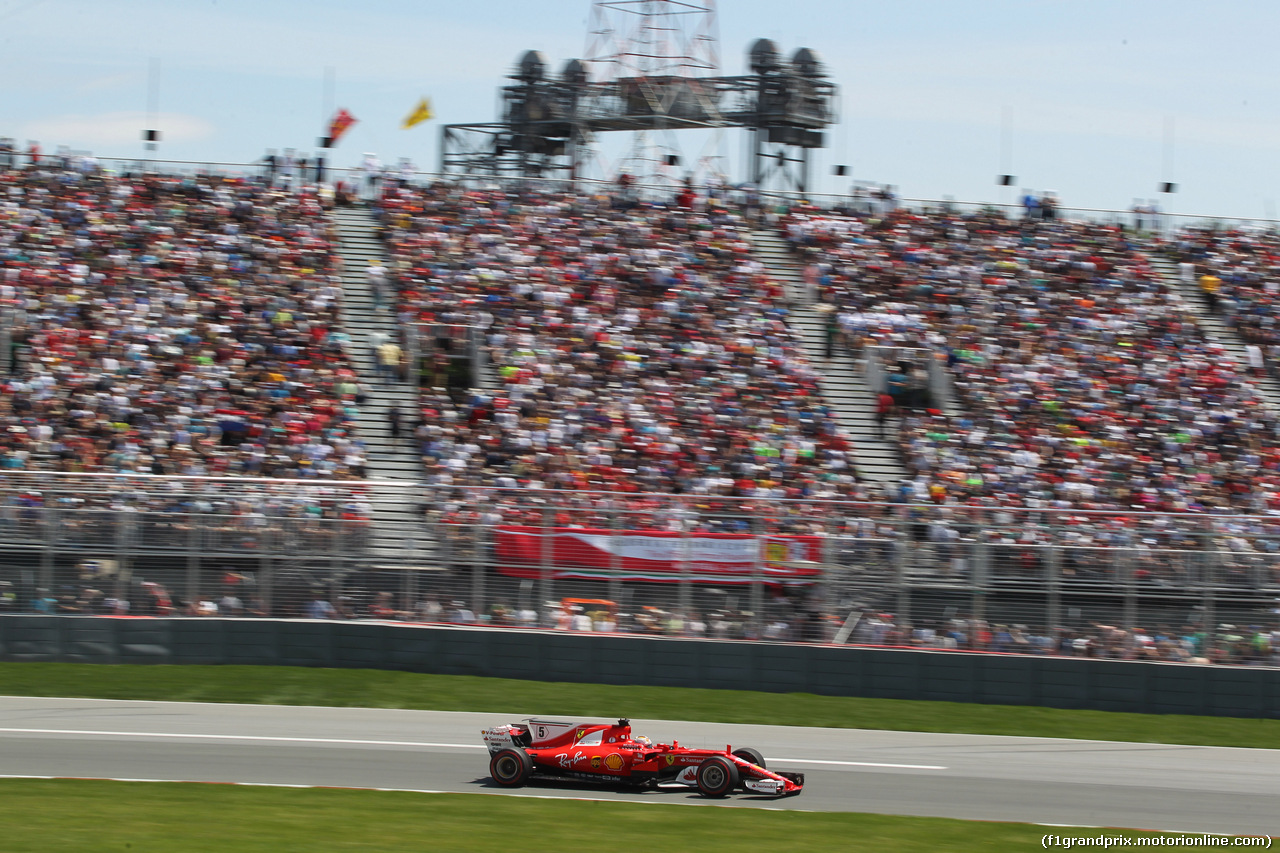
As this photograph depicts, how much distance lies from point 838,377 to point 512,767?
12638 millimetres

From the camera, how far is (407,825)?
31.0 ft

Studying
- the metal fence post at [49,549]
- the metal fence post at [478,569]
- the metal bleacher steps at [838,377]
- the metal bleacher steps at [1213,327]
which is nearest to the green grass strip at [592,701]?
the metal fence post at [478,569]

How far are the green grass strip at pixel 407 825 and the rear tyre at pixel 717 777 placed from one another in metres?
0.23

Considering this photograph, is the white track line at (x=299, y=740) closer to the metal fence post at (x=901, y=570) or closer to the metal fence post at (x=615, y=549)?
the metal fence post at (x=901, y=570)

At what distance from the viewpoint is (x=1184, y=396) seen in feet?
69.9

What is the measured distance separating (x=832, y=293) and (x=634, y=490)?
6.62 metres

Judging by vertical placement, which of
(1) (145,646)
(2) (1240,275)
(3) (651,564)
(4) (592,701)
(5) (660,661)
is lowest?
(4) (592,701)

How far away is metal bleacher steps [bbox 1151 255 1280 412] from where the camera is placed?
2236 cm

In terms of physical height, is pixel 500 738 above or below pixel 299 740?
above

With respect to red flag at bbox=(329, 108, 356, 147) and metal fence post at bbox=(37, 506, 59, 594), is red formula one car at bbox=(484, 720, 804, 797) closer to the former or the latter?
metal fence post at bbox=(37, 506, 59, 594)

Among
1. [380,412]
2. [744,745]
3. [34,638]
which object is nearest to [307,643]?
[34,638]

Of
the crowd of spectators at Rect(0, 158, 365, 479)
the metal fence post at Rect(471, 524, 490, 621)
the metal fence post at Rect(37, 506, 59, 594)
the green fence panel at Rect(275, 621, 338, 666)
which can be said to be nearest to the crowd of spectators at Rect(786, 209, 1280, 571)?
the metal fence post at Rect(471, 524, 490, 621)

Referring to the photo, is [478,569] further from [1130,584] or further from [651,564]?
[1130,584]

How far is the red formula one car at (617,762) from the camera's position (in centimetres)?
1045
